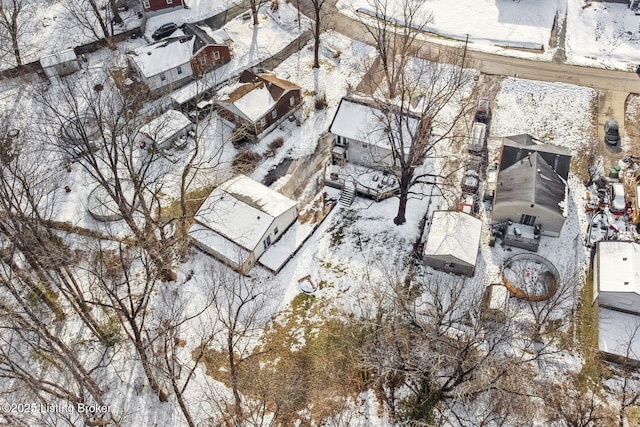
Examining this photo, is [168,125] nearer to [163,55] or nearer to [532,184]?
[163,55]

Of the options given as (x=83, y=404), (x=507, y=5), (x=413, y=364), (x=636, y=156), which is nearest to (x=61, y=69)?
(x=83, y=404)

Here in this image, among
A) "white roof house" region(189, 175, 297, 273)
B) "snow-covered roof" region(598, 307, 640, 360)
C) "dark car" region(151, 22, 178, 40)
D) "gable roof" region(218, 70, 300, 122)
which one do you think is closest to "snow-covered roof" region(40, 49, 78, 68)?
"dark car" region(151, 22, 178, 40)

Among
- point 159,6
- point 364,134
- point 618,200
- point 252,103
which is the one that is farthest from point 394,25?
point 618,200

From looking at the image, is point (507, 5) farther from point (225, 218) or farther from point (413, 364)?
point (413, 364)

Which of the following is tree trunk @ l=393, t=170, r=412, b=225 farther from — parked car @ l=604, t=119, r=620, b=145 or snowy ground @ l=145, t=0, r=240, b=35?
snowy ground @ l=145, t=0, r=240, b=35

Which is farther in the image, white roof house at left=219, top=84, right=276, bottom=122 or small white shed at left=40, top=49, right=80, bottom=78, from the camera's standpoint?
small white shed at left=40, top=49, right=80, bottom=78

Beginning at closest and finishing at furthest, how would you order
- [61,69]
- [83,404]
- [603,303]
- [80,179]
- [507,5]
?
[83,404] → [603,303] → [80,179] → [61,69] → [507,5]

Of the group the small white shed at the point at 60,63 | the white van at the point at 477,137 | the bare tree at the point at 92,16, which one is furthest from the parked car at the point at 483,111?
the small white shed at the point at 60,63
